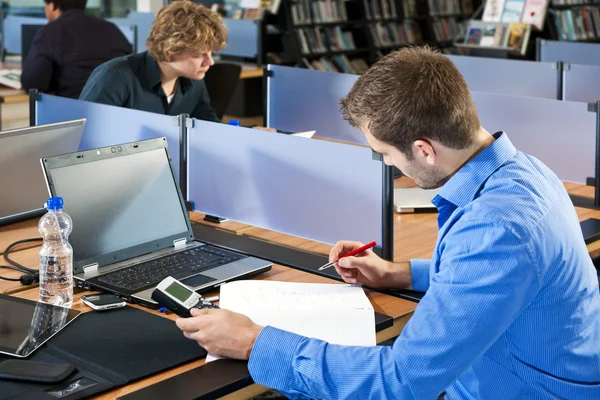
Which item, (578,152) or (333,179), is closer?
(333,179)

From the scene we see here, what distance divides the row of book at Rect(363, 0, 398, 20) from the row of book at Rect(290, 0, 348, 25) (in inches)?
9.3

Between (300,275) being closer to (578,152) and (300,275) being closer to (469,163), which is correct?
(469,163)

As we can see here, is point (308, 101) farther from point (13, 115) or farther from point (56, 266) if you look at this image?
point (13, 115)

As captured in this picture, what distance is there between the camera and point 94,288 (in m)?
1.92

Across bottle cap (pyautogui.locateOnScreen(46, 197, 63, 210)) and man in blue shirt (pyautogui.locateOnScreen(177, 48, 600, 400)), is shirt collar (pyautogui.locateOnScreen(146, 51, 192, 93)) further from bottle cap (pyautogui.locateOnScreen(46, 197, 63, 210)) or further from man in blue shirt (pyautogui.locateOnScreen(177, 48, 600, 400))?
man in blue shirt (pyautogui.locateOnScreen(177, 48, 600, 400))

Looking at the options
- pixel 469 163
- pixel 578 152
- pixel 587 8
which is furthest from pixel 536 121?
pixel 587 8

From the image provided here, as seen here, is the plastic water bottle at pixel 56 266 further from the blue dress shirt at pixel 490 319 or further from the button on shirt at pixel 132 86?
the button on shirt at pixel 132 86

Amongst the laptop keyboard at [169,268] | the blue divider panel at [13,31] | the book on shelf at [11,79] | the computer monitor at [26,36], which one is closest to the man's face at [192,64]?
the laptop keyboard at [169,268]

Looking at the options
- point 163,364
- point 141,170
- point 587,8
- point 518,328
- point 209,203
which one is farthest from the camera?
point 587,8

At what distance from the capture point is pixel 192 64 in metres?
3.11

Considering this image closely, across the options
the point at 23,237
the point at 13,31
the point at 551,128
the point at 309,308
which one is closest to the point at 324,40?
the point at 13,31

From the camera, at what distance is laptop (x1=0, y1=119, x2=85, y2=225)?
2307 millimetres

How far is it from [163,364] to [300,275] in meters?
0.56

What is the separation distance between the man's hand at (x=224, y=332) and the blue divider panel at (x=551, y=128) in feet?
5.40
